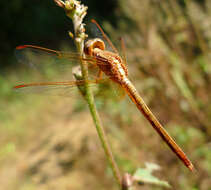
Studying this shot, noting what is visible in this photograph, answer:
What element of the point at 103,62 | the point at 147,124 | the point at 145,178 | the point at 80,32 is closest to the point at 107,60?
the point at 103,62

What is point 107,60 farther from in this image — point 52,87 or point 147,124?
point 147,124

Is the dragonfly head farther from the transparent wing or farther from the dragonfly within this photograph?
the transparent wing

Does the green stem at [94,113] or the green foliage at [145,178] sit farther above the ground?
the green stem at [94,113]

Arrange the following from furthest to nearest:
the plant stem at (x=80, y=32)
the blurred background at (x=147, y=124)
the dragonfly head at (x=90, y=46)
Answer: the blurred background at (x=147, y=124)
the dragonfly head at (x=90, y=46)
the plant stem at (x=80, y=32)

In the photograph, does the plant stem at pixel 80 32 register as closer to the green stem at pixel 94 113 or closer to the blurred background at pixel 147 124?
the green stem at pixel 94 113

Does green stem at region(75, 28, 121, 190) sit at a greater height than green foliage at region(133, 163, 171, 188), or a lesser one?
greater

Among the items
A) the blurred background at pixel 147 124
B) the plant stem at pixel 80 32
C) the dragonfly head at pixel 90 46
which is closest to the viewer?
the plant stem at pixel 80 32

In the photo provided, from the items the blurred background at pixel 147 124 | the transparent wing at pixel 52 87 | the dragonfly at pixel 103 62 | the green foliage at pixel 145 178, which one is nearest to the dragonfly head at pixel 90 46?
the dragonfly at pixel 103 62

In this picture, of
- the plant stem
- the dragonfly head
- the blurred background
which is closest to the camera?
the plant stem

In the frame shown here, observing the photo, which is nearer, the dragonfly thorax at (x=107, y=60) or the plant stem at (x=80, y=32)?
the plant stem at (x=80, y=32)

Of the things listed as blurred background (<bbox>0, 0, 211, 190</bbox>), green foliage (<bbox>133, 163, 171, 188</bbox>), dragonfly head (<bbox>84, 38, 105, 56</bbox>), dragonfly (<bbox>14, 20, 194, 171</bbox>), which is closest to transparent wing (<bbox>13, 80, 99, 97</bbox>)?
dragonfly (<bbox>14, 20, 194, 171</bbox>)

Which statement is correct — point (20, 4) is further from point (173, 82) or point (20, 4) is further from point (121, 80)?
point (121, 80)
